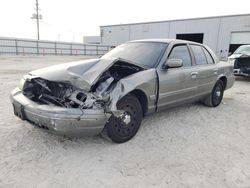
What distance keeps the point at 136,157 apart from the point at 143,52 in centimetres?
205

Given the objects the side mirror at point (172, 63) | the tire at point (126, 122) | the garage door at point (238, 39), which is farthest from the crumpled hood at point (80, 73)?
the garage door at point (238, 39)

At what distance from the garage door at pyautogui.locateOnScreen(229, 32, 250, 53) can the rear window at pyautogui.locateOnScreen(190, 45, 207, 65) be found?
22.9 metres

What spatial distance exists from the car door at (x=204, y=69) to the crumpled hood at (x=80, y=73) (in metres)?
2.35

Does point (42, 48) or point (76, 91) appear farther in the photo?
point (42, 48)

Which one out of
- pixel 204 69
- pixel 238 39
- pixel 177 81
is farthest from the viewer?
pixel 238 39

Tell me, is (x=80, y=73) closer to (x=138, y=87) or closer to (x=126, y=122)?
(x=138, y=87)

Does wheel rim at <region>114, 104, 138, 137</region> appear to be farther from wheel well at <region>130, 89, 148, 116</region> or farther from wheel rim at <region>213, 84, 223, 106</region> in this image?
wheel rim at <region>213, 84, 223, 106</region>

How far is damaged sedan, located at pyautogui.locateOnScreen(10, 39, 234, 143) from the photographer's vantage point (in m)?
2.89

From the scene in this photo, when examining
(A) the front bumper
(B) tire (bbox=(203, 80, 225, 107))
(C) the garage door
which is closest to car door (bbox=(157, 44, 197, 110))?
(B) tire (bbox=(203, 80, 225, 107))

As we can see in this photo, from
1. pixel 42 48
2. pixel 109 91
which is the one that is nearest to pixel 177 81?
pixel 109 91

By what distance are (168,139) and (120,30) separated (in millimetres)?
35060

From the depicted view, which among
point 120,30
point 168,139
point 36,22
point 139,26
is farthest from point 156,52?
point 36,22

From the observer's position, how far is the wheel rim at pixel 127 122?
332 cm

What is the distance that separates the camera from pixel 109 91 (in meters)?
3.06
